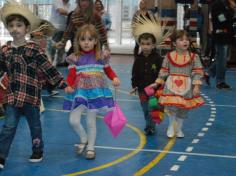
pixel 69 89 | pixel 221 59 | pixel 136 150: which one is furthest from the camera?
pixel 221 59

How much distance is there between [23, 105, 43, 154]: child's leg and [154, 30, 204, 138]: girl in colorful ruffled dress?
152 centimetres

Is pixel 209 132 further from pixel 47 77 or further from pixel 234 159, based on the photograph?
pixel 47 77

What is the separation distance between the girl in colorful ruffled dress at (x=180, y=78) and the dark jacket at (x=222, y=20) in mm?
3708

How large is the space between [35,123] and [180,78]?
1787mm

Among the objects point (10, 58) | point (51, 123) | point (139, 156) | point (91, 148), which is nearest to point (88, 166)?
point (91, 148)

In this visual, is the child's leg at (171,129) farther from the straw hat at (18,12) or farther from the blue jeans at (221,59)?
the blue jeans at (221,59)

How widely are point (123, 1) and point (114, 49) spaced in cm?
154

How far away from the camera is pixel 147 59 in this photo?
231 inches

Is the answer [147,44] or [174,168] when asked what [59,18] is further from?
[174,168]

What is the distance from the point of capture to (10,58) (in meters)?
4.58

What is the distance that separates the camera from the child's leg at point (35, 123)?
4684 mm

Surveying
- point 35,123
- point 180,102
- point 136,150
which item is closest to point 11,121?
point 35,123

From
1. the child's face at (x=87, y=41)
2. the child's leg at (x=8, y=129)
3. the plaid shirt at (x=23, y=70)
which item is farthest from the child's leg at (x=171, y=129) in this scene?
the child's leg at (x=8, y=129)

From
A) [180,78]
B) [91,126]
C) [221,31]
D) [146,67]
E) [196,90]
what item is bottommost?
[91,126]
